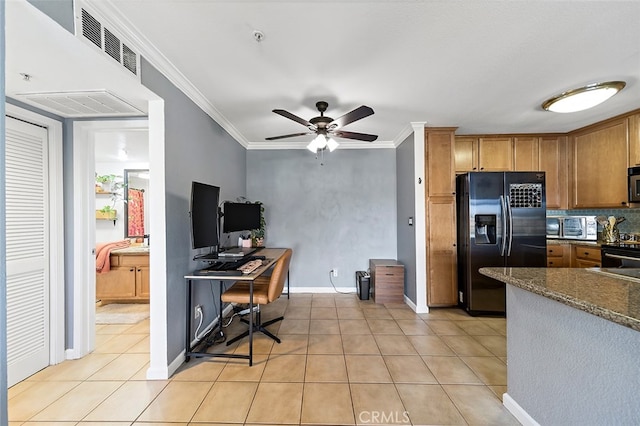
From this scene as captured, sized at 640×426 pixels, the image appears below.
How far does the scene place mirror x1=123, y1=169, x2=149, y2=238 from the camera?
4.59m

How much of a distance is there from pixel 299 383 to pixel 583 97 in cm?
352

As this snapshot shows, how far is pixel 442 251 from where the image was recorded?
345 cm

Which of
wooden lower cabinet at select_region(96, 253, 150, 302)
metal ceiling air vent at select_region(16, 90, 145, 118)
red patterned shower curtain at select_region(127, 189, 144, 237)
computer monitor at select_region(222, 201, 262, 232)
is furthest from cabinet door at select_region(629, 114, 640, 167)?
red patterned shower curtain at select_region(127, 189, 144, 237)

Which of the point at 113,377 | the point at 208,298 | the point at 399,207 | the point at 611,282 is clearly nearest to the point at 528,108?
the point at 399,207

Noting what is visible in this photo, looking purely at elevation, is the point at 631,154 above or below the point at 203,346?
above

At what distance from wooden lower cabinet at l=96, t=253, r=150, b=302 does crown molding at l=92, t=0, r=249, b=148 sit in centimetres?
232

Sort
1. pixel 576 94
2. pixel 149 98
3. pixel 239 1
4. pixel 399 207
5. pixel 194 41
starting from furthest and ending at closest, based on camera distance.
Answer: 1. pixel 399 207
2. pixel 576 94
3. pixel 149 98
4. pixel 194 41
5. pixel 239 1

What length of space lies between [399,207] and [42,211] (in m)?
4.08

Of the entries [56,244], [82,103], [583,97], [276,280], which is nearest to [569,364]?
[276,280]

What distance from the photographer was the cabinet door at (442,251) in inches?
136

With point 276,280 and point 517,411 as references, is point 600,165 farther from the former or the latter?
point 276,280

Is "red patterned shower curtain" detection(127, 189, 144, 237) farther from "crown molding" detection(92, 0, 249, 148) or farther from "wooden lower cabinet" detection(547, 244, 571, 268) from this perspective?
"wooden lower cabinet" detection(547, 244, 571, 268)

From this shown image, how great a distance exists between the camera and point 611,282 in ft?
4.17

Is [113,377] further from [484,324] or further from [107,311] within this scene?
[484,324]
